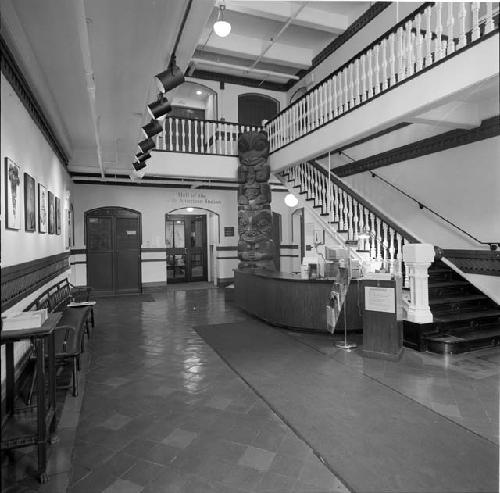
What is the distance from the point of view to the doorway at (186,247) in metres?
12.6

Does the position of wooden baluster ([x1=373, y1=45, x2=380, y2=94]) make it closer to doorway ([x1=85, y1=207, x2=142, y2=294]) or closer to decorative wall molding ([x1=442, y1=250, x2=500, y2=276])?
decorative wall molding ([x1=442, y1=250, x2=500, y2=276])

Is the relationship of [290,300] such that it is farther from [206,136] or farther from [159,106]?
[206,136]

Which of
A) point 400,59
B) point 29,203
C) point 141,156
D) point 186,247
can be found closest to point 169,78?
point 29,203

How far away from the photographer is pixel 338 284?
16.6 ft

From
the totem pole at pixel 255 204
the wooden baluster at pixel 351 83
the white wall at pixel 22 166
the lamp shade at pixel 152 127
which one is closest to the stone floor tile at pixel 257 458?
the white wall at pixel 22 166

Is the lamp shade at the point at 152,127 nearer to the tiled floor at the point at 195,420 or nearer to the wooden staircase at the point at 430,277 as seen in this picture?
the tiled floor at the point at 195,420

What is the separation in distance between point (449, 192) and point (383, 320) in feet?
10.4

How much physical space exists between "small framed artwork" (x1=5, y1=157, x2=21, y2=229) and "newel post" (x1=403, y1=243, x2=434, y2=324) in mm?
4788

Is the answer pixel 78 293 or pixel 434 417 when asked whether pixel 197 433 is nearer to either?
pixel 434 417

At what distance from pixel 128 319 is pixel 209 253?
20.2 feet

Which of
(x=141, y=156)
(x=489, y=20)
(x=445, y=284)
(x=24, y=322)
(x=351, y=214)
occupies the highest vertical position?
(x=489, y=20)

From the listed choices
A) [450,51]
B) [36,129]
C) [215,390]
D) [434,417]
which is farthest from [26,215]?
[450,51]

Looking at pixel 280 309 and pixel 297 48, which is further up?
pixel 297 48

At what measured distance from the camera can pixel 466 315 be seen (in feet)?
18.1
